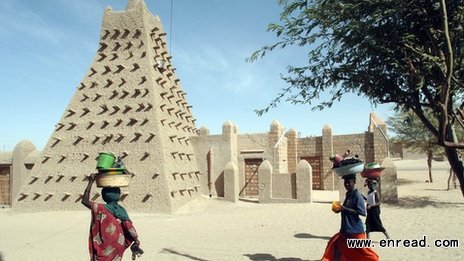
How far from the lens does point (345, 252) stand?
17.8 ft

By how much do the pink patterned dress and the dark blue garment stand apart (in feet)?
10.7

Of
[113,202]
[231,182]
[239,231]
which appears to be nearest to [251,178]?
[231,182]

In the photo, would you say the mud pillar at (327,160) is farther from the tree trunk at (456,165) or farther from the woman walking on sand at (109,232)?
the woman walking on sand at (109,232)

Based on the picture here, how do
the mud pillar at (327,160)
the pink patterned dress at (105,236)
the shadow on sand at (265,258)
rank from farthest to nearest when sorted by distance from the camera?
1. the mud pillar at (327,160)
2. the shadow on sand at (265,258)
3. the pink patterned dress at (105,236)

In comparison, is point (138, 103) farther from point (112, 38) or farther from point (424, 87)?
point (424, 87)

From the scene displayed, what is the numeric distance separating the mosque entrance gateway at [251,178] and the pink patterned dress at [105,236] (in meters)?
15.9

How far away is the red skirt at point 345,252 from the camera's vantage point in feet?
17.0

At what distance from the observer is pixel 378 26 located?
5.56 m

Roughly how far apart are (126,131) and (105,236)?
12341mm

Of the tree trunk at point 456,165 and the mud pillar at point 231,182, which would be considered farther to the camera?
the mud pillar at point 231,182

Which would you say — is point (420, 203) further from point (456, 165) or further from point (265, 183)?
point (456, 165)

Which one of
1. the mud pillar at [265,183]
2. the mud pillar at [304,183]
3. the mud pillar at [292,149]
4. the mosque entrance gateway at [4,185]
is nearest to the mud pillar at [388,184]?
the mud pillar at [304,183]

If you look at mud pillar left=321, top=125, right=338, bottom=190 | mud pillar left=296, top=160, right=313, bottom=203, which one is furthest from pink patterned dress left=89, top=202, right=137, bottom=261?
mud pillar left=321, top=125, right=338, bottom=190

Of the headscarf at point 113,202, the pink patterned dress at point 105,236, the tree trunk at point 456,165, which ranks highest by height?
the tree trunk at point 456,165
